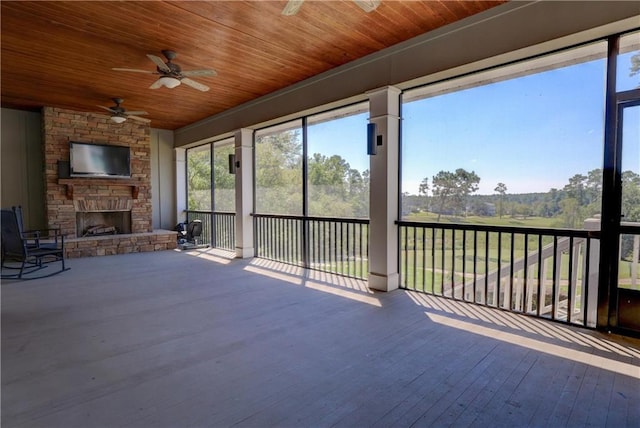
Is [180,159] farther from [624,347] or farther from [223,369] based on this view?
[624,347]

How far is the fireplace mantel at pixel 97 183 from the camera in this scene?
6.66 meters

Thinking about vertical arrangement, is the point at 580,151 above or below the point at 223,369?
A: above

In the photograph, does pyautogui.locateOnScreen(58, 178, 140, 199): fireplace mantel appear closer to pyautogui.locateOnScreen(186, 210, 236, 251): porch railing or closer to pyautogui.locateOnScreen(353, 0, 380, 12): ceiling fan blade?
pyautogui.locateOnScreen(186, 210, 236, 251): porch railing

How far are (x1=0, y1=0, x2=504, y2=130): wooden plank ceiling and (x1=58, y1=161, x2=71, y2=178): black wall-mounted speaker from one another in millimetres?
1639

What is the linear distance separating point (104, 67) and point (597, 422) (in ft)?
18.9

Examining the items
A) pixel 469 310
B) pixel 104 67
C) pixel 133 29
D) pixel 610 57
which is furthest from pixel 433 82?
pixel 104 67

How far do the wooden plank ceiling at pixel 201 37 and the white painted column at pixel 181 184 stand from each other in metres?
3.19

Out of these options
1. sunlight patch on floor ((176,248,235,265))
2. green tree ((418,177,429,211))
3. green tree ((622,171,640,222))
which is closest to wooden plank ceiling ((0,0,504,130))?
green tree ((418,177,429,211))

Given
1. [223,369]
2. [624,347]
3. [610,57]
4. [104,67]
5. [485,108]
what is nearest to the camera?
[223,369]

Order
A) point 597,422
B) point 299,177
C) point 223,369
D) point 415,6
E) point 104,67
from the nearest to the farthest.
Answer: point 597,422
point 223,369
point 415,6
point 104,67
point 299,177

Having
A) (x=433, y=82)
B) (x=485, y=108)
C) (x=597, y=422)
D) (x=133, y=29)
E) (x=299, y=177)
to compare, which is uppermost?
(x=133, y=29)

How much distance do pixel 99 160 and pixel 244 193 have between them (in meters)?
3.22

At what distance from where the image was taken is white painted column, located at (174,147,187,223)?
8500 mm

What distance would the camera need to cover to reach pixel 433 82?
149 inches
